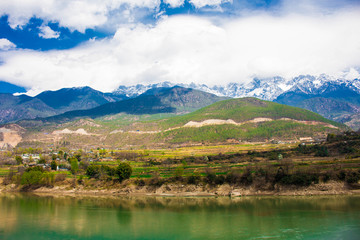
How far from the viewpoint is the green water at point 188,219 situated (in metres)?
48.9

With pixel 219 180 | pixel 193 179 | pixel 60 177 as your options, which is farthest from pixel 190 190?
pixel 60 177

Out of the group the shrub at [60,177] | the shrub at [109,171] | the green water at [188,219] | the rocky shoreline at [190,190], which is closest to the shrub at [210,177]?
the rocky shoreline at [190,190]

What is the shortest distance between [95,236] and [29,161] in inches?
4606

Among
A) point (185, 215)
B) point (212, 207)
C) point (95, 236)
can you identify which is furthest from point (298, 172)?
point (95, 236)

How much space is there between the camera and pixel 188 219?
5834 cm

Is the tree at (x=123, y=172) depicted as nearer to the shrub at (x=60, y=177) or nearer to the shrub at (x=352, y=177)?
the shrub at (x=60, y=177)

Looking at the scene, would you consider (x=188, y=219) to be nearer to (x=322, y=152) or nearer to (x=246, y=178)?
(x=246, y=178)

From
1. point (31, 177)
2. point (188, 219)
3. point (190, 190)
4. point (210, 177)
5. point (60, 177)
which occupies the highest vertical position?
point (210, 177)

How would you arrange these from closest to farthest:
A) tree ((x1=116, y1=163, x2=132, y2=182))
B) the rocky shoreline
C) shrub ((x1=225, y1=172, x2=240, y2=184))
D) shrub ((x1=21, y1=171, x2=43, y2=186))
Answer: the rocky shoreline, shrub ((x1=225, y1=172, x2=240, y2=184)), tree ((x1=116, y1=163, x2=132, y2=182)), shrub ((x1=21, y1=171, x2=43, y2=186))

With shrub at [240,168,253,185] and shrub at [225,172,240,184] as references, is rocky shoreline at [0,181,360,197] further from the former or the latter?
shrub at [240,168,253,185]

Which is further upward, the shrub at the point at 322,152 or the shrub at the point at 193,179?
the shrub at the point at 322,152

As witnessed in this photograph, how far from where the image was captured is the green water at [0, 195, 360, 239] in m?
48.9

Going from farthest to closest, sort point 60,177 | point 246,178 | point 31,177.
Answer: point 60,177 < point 31,177 < point 246,178

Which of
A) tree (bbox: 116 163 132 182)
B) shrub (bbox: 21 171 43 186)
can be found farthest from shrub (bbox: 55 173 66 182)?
tree (bbox: 116 163 132 182)
